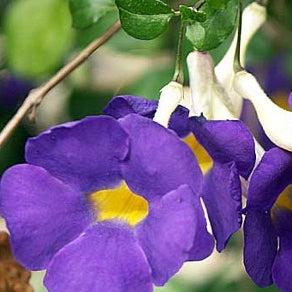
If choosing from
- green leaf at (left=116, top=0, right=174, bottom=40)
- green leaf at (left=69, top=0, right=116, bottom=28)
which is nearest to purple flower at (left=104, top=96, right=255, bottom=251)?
green leaf at (left=116, top=0, right=174, bottom=40)

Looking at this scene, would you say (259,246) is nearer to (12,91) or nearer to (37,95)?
(37,95)

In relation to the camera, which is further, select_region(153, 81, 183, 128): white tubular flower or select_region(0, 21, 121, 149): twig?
select_region(0, 21, 121, 149): twig

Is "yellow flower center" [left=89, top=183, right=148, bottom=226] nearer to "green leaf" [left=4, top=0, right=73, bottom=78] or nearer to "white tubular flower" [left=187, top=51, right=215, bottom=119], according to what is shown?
"white tubular flower" [left=187, top=51, right=215, bottom=119]

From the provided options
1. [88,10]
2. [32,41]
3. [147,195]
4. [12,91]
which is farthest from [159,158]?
[12,91]

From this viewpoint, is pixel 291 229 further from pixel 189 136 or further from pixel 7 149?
pixel 7 149

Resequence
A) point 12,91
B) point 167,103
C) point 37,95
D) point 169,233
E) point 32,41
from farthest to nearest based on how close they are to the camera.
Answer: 1. point 12,91
2. point 32,41
3. point 37,95
4. point 167,103
5. point 169,233

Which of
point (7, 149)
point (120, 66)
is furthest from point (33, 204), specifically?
point (120, 66)
